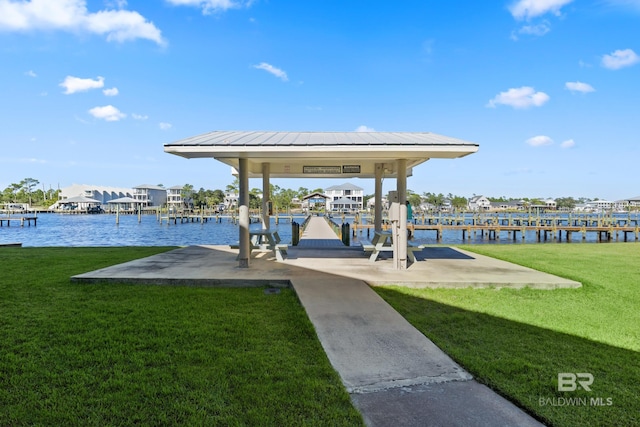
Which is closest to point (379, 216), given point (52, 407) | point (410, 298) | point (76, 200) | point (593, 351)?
point (410, 298)

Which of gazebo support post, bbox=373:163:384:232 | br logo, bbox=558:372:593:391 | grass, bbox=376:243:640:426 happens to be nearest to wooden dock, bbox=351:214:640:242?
gazebo support post, bbox=373:163:384:232

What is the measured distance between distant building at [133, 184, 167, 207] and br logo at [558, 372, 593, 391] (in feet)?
467

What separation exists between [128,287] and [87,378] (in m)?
4.02

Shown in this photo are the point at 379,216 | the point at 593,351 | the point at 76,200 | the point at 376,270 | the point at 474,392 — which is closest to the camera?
the point at 474,392

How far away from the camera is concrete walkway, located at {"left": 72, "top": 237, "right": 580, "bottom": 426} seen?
2.84 meters

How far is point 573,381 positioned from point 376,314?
244cm

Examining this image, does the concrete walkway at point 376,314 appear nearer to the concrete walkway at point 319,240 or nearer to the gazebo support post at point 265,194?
the gazebo support post at point 265,194

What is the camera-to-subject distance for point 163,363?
12.0ft

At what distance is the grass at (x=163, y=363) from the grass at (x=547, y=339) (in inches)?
61.9

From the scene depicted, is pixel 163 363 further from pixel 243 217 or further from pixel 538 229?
pixel 538 229

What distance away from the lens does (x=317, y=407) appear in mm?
2801

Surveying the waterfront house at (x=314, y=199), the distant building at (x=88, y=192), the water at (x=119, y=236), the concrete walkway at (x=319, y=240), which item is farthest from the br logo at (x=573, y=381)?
the distant building at (x=88, y=192)

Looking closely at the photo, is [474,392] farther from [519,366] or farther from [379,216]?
[379,216]

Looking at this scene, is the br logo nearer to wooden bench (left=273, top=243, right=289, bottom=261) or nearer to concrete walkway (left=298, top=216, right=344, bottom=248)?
wooden bench (left=273, top=243, right=289, bottom=261)
